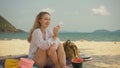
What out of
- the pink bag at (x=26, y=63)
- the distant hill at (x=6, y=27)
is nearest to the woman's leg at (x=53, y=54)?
the pink bag at (x=26, y=63)

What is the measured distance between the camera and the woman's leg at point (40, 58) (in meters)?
2.41

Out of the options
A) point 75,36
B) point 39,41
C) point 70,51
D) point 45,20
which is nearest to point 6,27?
point 75,36

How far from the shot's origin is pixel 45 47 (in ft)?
7.72

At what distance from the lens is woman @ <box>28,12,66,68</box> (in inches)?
93.4

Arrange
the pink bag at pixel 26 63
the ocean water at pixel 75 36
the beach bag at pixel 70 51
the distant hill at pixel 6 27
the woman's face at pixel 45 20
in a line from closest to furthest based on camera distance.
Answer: the pink bag at pixel 26 63, the woman's face at pixel 45 20, the beach bag at pixel 70 51, the distant hill at pixel 6 27, the ocean water at pixel 75 36

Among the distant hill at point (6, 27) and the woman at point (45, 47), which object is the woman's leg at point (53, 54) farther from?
the distant hill at point (6, 27)

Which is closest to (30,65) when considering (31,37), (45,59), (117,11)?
(45,59)

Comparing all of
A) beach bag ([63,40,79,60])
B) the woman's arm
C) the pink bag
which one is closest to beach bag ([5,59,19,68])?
the pink bag

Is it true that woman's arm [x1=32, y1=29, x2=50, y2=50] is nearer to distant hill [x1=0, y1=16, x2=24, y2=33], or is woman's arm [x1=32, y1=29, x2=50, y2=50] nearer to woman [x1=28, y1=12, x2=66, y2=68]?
woman [x1=28, y1=12, x2=66, y2=68]

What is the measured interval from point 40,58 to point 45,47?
0.14 meters

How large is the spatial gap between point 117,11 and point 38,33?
21.5 feet

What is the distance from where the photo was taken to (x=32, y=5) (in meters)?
8.18

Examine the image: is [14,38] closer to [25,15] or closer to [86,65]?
[25,15]

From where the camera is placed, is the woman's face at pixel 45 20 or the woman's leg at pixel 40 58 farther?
the woman's face at pixel 45 20
